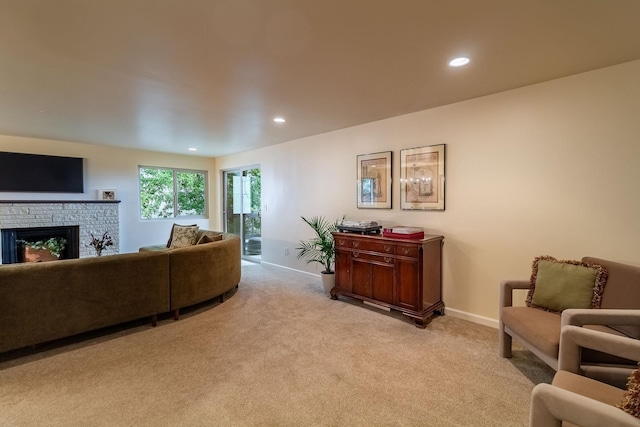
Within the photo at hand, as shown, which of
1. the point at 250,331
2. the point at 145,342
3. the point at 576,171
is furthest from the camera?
Answer: the point at 250,331

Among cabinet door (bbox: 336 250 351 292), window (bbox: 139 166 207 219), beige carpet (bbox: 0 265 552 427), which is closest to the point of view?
beige carpet (bbox: 0 265 552 427)

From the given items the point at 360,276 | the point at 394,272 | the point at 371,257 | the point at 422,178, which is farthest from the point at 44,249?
the point at 422,178

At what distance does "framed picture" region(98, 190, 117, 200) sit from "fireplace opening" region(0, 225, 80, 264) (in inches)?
26.4

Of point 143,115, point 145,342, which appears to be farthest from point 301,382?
point 143,115

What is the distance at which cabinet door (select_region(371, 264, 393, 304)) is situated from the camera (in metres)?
3.33

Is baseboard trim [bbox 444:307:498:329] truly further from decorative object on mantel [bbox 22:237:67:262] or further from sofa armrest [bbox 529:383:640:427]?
decorative object on mantel [bbox 22:237:67:262]

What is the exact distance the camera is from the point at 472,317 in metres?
3.19

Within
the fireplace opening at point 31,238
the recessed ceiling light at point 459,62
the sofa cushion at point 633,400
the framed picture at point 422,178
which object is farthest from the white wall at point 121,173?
the sofa cushion at point 633,400

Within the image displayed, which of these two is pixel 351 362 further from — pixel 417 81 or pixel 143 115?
pixel 143 115

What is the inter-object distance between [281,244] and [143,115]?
3036mm

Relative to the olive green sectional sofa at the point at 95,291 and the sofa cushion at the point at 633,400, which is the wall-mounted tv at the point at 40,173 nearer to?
the olive green sectional sofa at the point at 95,291

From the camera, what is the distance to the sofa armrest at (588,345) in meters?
1.42

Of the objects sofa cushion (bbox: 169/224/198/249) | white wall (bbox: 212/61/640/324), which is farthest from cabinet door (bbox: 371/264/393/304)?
sofa cushion (bbox: 169/224/198/249)

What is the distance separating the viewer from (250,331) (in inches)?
117
